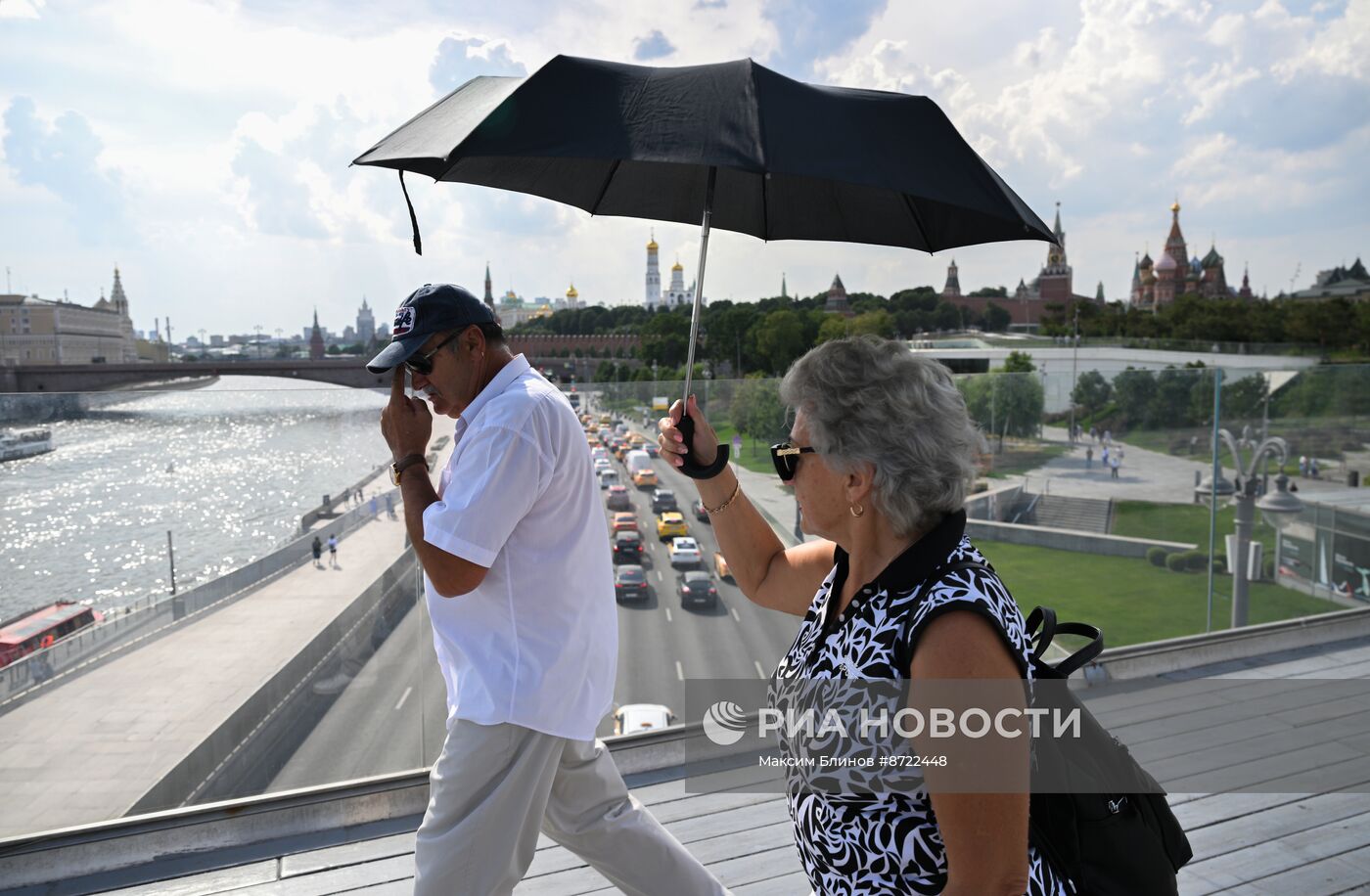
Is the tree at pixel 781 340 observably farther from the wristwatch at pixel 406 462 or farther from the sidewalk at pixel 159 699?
the wristwatch at pixel 406 462

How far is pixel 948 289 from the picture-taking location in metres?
93.6

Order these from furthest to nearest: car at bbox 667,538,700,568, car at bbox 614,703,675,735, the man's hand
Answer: car at bbox 667,538,700,568
car at bbox 614,703,675,735
the man's hand

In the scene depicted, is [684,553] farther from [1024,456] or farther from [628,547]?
[1024,456]

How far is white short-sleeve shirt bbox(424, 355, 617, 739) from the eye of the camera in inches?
53.8

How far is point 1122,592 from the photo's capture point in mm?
9141

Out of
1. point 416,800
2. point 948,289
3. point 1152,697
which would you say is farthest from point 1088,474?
point 948,289

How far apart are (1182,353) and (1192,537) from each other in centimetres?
3871

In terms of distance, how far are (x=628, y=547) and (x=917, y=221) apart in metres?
4.46

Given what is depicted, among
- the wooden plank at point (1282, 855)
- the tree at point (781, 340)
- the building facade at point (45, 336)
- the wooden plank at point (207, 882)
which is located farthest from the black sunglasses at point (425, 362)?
the tree at point (781, 340)

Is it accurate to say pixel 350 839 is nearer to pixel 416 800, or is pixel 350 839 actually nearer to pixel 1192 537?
pixel 416 800

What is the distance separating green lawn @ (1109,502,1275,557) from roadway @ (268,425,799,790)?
233 cm

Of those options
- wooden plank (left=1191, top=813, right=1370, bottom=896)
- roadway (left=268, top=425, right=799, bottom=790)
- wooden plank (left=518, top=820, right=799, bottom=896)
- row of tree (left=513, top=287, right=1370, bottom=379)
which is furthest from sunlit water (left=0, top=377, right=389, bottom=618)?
row of tree (left=513, top=287, right=1370, bottom=379)


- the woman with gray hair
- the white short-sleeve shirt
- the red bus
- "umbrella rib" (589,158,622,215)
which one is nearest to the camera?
the woman with gray hair

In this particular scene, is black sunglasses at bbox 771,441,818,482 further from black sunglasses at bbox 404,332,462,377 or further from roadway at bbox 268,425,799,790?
black sunglasses at bbox 404,332,462,377
